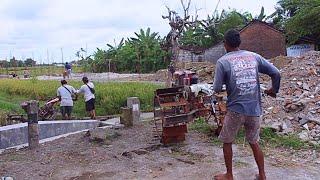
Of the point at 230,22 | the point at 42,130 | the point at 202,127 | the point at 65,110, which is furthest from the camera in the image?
the point at 230,22

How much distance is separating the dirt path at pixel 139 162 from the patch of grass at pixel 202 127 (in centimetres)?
56

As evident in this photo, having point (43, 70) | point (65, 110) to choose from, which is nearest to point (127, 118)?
point (65, 110)

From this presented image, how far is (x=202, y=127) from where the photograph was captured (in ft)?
29.4

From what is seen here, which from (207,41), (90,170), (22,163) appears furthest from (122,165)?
(207,41)

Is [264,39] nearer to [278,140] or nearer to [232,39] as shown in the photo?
[278,140]

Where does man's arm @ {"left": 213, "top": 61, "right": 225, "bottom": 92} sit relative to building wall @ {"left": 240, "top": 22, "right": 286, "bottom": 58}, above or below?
below

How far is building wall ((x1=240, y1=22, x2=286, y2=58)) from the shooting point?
1348 inches

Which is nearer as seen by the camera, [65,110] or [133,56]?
[65,110]

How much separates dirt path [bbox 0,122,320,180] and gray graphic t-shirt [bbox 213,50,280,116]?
1.11 metres

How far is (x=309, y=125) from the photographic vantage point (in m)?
8.61

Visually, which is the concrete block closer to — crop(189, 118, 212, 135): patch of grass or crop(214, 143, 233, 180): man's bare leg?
crop(189, 118, 212, 135): patch of grass

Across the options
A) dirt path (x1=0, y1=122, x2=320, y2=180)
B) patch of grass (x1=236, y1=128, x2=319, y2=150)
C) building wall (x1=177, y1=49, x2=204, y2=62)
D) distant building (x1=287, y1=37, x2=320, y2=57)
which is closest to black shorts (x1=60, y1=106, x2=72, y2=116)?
dirt path (x1=0, y1=122, x2=320, y2=180)

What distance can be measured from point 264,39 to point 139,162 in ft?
99.1

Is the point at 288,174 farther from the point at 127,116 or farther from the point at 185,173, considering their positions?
the point at 127,116
